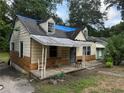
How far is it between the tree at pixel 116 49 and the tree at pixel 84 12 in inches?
981

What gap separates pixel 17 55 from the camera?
662 inches

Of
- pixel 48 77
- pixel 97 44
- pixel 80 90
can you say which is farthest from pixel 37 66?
pixel 97 44

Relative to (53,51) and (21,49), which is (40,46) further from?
(21,49)

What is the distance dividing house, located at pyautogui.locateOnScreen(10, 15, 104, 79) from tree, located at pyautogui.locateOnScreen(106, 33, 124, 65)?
3.82 m

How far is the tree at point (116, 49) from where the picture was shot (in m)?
18.5

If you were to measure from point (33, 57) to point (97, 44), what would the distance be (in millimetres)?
14236

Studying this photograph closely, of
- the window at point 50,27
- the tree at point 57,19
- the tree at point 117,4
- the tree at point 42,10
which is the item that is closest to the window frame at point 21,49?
the window at point 50,27

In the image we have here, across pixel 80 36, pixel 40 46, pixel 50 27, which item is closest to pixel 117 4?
pixel 80 36

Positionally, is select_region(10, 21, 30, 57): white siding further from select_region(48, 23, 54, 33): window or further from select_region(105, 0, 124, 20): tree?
select_region(105, 0, 124, 20): tree

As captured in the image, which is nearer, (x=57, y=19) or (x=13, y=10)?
(x=13, y=10)

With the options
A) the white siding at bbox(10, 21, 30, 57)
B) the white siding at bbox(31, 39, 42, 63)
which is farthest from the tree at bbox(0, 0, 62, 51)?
the white siding at bbox(31, 39, 42, 63)

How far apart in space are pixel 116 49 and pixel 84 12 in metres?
26.4

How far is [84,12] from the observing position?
143ft

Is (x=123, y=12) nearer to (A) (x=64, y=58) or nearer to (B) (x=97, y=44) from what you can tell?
(B) (x=97, y=44)
